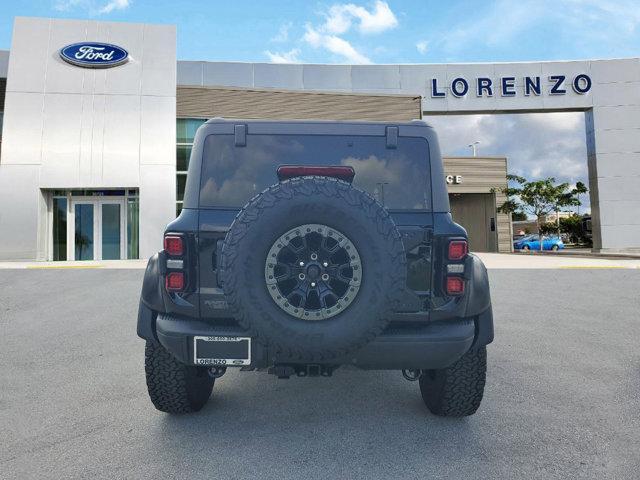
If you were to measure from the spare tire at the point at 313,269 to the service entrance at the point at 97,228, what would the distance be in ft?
55.8

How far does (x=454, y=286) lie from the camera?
2506 mm

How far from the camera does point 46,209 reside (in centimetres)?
1702

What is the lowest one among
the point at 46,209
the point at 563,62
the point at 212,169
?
the point at 212,169

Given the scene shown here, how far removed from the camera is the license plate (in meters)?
2.38

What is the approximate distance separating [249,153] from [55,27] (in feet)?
65.9

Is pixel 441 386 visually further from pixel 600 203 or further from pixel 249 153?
pixel 600 203

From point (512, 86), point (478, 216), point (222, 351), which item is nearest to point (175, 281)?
point (222, 351)

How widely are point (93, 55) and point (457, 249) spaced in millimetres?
19348

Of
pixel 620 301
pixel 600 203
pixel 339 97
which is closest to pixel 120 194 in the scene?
pixel 339 97

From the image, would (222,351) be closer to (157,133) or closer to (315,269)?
(315,269)

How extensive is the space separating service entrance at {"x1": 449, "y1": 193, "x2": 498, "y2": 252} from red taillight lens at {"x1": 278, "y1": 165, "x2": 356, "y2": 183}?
89.1 feet

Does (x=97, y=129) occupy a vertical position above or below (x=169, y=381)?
above

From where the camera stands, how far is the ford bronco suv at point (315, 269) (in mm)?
2211

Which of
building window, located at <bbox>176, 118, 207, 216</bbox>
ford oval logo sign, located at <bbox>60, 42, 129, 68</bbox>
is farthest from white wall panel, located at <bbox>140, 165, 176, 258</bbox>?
ford oval logo sign, located at <bbox>60, 42, 129, 68</bbox>
